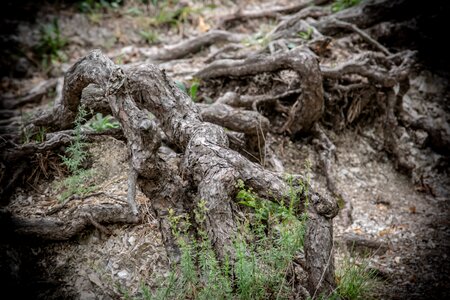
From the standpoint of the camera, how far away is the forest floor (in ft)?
10.1

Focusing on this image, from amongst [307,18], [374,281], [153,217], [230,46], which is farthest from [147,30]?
[374,281]

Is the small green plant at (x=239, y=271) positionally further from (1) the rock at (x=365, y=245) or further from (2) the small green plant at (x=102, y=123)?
(2) the small green plant at (x=102, y=123)

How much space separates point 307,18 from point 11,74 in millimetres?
5082

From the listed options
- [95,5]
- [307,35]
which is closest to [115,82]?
[307,35]

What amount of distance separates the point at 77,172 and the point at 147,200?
0.75m

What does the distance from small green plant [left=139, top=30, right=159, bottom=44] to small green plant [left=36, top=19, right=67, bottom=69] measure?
1388 millimetres

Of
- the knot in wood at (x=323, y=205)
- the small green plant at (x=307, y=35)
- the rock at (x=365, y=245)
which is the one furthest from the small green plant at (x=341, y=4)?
the knot in wood at (x=323, y=205)

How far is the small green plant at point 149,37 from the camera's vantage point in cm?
711

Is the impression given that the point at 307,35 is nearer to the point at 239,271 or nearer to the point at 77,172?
the point at 77,172

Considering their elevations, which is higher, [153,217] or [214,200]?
[214,200]

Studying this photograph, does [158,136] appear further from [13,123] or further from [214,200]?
[13,123]

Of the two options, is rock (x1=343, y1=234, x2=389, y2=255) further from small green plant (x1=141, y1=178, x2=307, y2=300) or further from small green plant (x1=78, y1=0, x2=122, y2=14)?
small green plant (x1=78, y1=0, x2=122, y2=14)

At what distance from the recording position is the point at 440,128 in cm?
521

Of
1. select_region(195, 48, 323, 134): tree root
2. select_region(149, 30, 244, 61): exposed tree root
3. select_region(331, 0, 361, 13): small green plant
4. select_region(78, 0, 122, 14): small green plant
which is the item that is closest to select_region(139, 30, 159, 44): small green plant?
select_region(149, 30, 244, 61): exposed tree root
